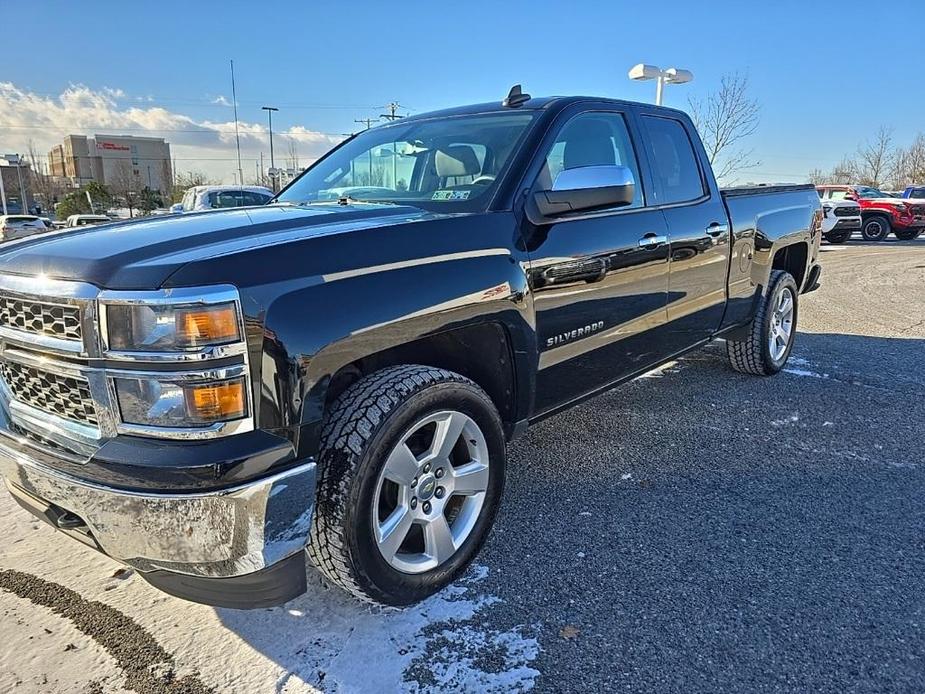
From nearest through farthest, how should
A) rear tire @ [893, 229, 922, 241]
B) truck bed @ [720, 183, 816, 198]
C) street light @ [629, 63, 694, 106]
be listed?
truck bed @ [720, 183, 816, 198], street light @ [629, 63, 694, 106], rear tire @ [893, 229, 922, 241]

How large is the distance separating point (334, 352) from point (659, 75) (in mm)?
13088

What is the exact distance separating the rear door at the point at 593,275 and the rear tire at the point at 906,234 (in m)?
22.0

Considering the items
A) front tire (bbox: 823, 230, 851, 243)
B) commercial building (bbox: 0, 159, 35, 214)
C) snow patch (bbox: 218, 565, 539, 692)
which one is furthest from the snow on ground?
commercial building (bbox: 0, 159, 35, 214)

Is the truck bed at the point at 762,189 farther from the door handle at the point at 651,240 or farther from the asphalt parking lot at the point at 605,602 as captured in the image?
the asphalt parking lot at the point at 605,602

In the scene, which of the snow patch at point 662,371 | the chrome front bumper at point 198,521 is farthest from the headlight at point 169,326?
the snow patch at point 662,371

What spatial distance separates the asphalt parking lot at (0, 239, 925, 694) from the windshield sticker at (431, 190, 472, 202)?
1.46 meters

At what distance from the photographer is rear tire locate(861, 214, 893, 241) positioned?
821 inches

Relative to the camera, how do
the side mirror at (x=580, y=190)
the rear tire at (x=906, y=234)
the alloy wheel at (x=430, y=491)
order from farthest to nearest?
the rear tire at (x=906, y=234)
the side mirror at (x=580, y=190)
the alloy wheel at (x=430, y=491)

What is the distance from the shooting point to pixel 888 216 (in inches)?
816

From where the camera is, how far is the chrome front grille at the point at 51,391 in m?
1.84

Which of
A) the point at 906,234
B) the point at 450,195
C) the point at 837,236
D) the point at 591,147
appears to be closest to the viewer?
the point at 450,195

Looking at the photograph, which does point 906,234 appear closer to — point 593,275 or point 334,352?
point 593,275

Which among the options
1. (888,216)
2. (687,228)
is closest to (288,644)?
(687,228)

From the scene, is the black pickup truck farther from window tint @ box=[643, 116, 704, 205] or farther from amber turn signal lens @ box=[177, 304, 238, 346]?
window tint @ box=[643, 116, 704, 205]
